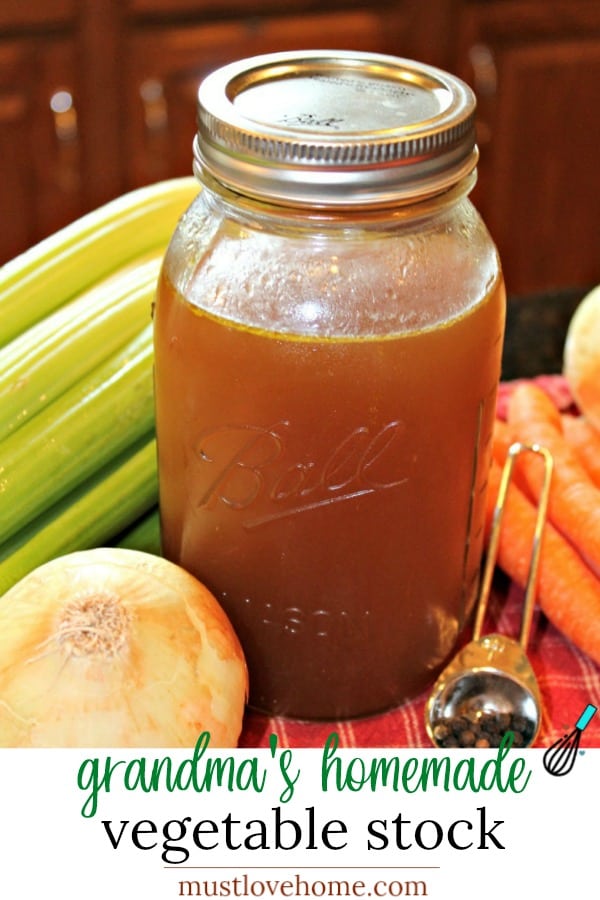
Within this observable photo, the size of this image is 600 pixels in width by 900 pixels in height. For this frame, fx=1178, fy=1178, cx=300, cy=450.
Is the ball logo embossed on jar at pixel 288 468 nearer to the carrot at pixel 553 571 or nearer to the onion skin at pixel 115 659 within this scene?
the onion skin at pixel 115 659

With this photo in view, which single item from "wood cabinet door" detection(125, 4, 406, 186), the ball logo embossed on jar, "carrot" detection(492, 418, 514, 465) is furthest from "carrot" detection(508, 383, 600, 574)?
"wood cabinet door" detection(125, 4, 406, 186)

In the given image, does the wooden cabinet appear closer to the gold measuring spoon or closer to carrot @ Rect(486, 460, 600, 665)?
carrot @ Rect(486, 460, 600, 665)

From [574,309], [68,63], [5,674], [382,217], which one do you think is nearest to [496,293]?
[382,217]

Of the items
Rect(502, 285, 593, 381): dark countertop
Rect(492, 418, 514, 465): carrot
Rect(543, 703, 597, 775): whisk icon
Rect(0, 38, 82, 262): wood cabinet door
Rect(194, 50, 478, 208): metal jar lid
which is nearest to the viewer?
Rect(194, 50, 478, 208): metal jar lid

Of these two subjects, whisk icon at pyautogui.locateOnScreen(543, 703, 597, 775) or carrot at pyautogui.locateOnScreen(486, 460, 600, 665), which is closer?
whisk icon at pyautogui.locateOnScreen(543, 703, 597, 775)

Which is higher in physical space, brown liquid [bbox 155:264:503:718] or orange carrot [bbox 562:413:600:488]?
brown liquid [bbox 155:264:503:718]

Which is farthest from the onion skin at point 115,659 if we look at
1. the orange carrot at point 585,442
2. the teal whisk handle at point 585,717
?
the orange carrot at point 585,442
